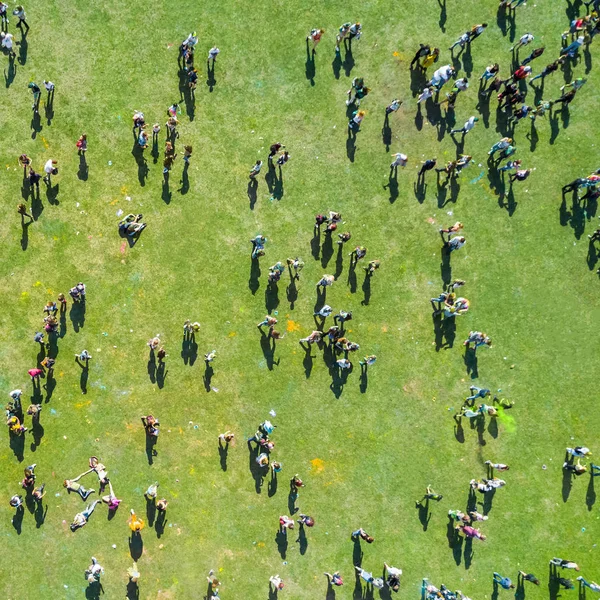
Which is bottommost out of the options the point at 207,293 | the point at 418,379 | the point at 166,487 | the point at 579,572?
the point at 579,572

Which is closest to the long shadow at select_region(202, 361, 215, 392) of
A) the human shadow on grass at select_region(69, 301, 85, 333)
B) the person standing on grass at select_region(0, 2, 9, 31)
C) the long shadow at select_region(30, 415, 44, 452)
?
the human shadow on grass at select_region(69, 301, 85, 333)

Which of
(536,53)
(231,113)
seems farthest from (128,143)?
(536,53)

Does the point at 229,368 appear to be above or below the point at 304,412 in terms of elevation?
above

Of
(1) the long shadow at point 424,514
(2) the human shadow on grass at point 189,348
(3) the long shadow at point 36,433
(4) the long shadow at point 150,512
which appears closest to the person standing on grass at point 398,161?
(2) the human shadow on grass at point 189,348

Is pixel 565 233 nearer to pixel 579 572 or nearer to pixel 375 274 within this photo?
pixel 375 274

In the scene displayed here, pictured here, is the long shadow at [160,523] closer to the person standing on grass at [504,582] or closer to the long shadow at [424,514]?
the long shadow at [424,514]

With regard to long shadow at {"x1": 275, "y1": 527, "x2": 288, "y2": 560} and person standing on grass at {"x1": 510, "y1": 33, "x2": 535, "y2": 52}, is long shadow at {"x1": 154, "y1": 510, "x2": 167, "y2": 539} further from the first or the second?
person standing on grass at {"x1": 510, "y1": 33, "x2": 535, "y2": 52}

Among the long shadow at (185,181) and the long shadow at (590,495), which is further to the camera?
the long shadow at (185,181)

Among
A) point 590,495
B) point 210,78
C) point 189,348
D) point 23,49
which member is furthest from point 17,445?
point 590,495
